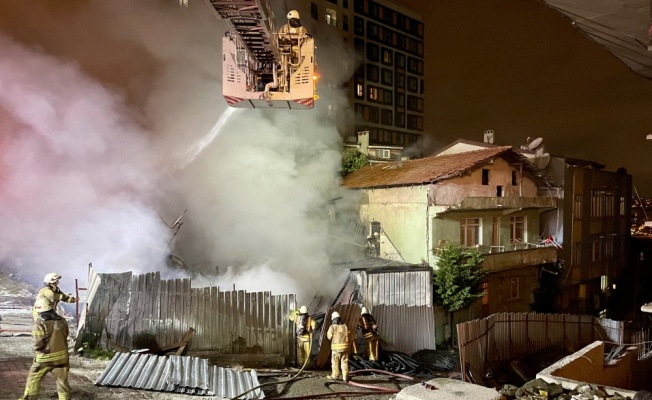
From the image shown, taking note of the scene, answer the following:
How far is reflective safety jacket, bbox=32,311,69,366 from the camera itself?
5.74m

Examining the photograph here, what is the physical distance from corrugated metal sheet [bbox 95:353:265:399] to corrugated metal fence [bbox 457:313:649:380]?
516 cm

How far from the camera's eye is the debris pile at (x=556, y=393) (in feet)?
19.7

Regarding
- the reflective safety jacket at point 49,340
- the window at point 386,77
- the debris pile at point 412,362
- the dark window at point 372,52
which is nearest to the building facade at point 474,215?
the debris pile at point 412,362

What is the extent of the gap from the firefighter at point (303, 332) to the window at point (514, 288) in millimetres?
14504

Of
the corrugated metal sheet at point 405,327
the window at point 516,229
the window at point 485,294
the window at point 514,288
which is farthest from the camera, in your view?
the window at point 516,229

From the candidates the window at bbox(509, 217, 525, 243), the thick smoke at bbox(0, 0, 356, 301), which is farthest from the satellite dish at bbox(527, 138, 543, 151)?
the thick smoke at bbox(0, 0, 356, 301)

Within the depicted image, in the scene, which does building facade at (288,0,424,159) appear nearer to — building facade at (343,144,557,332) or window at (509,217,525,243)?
building facade at (343,144,557,332)

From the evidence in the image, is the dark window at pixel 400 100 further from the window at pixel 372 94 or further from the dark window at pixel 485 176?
the dark window at pixel 485 176

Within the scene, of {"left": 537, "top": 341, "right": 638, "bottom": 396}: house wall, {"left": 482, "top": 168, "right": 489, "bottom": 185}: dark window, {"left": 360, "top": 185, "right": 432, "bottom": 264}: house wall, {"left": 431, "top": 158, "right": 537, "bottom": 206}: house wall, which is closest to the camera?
{"left": 537, "top": 341, "right": 638, "bottom": 396}: house wall

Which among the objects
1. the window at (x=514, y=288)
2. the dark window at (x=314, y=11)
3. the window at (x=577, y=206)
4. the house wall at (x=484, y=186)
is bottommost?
the window at (x=514, y=288)

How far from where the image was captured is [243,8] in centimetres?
845

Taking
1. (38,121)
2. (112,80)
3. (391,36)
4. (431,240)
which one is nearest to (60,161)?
(38,121)

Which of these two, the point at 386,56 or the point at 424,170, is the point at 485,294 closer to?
the point at 424,170

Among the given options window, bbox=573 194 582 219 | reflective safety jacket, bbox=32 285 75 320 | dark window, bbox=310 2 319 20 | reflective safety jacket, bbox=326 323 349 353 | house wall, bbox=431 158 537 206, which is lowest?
reflective safety jacket, bbox=326 323 349 353
